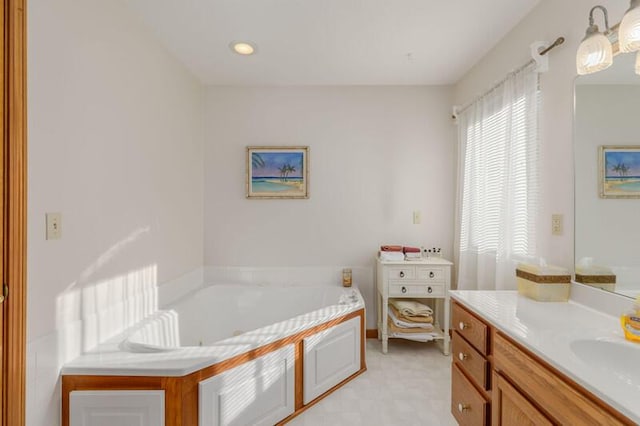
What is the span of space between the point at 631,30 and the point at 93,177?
7.68 feet

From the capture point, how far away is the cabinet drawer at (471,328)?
1359 mm

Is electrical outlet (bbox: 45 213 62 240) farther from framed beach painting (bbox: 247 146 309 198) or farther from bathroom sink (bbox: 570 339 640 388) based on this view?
bathroom sink (bbox: 570 339 640 388)

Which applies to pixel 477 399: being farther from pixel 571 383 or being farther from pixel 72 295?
→ pixel 72 295

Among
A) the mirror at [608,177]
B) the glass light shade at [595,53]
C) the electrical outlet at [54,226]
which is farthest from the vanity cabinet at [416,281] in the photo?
the electrical outlet at [54,226]

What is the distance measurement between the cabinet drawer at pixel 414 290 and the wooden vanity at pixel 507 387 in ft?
3.12

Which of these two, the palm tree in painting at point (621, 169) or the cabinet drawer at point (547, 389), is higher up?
the palm tree in painting at point (621, 169)

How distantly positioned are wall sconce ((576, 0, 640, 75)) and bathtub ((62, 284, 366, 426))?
6.21 ft

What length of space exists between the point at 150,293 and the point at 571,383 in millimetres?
2196

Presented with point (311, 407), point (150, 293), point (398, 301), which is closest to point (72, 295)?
point (150, 293)

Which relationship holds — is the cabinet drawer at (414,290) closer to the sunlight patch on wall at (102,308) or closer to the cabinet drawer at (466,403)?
the cabinet drawer at (466,403)

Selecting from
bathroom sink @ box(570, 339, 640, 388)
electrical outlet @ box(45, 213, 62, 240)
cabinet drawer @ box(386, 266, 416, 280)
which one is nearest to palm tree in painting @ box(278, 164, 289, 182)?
cabinet drawer @ box(386, 266, 416, 280)

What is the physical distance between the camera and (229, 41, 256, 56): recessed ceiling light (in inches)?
89.3

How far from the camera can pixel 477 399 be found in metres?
1.42

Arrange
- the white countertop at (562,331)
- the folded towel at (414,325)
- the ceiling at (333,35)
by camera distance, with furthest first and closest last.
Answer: the folded towel at (414,325), the ceiling at (333,35), the white countertop at (562,331)
